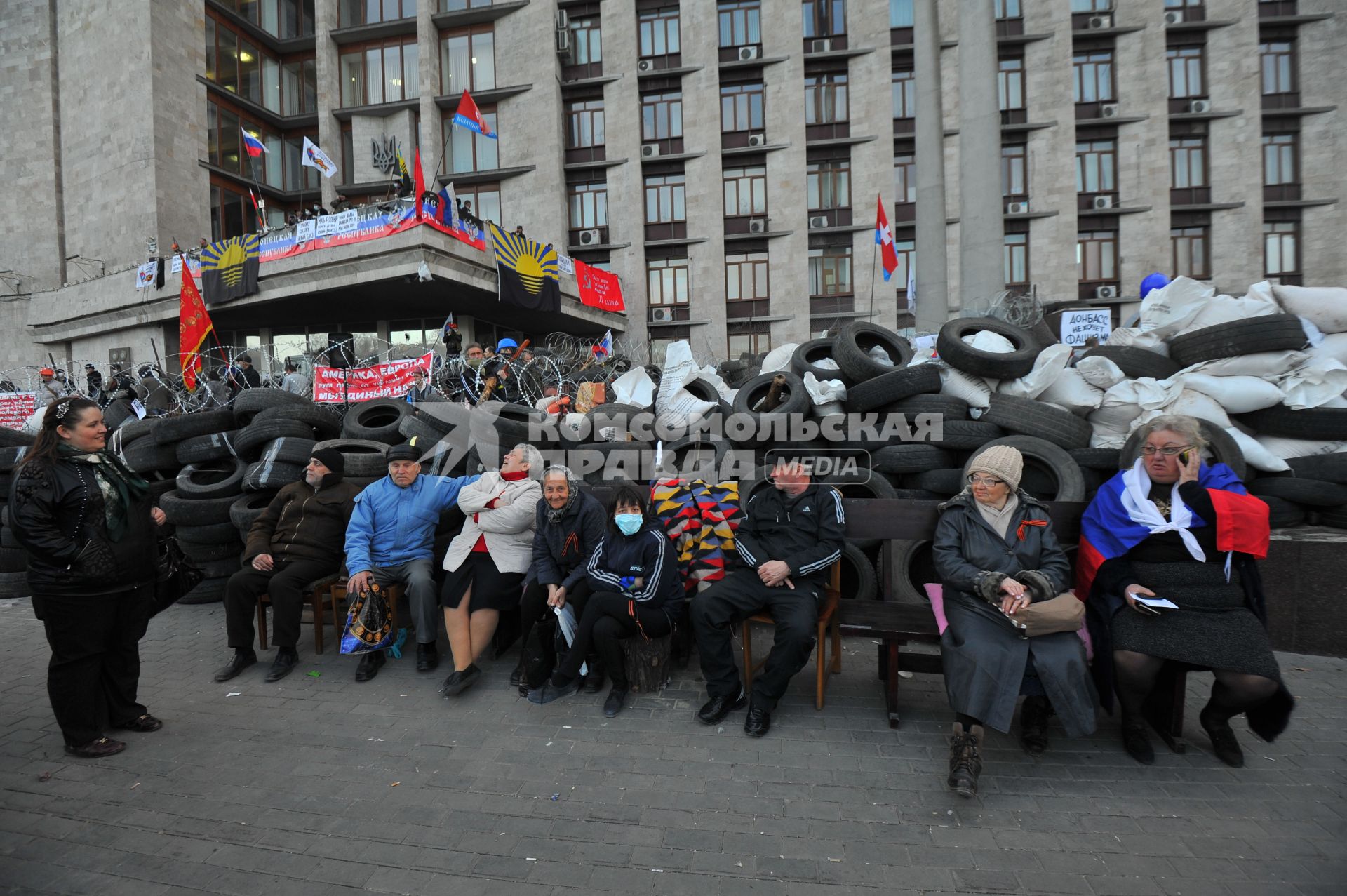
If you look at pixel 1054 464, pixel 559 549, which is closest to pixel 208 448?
pixel 559 549

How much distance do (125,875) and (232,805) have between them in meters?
0.48

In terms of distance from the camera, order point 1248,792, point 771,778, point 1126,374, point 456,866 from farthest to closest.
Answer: point 1126,374 → point 771,778 → point 1248,792 → point 456,866

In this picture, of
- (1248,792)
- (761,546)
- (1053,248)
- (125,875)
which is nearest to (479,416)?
(761,546)

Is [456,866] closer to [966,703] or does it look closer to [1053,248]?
[966,703]

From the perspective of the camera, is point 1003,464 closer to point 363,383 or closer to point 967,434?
point 967,434

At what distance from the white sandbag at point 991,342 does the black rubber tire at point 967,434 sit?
107cm

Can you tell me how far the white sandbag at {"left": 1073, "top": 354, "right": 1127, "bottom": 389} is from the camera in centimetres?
543

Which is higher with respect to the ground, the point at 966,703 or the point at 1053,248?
the point at 1053,248

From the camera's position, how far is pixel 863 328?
22.7ft

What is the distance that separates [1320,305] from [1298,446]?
1327 millimetres

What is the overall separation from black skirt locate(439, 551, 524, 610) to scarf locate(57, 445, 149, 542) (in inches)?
77.3

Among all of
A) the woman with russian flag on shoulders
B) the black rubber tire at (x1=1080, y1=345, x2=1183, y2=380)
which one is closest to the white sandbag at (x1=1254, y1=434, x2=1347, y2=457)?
the black rubber tire at (x1=1080, y1=345, x2=1183, y2=380)

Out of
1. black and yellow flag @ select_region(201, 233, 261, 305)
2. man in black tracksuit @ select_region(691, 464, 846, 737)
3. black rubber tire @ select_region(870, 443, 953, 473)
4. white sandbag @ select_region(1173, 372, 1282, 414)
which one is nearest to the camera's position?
man in black tracksuit @ select_region(691, 464, 846, 737)

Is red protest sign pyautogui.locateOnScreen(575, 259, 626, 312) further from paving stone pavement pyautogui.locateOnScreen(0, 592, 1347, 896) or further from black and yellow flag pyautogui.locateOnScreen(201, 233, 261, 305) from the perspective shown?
paving stone pavement pyautogui.locateOnScreen(0, 592, 1347, 896)
